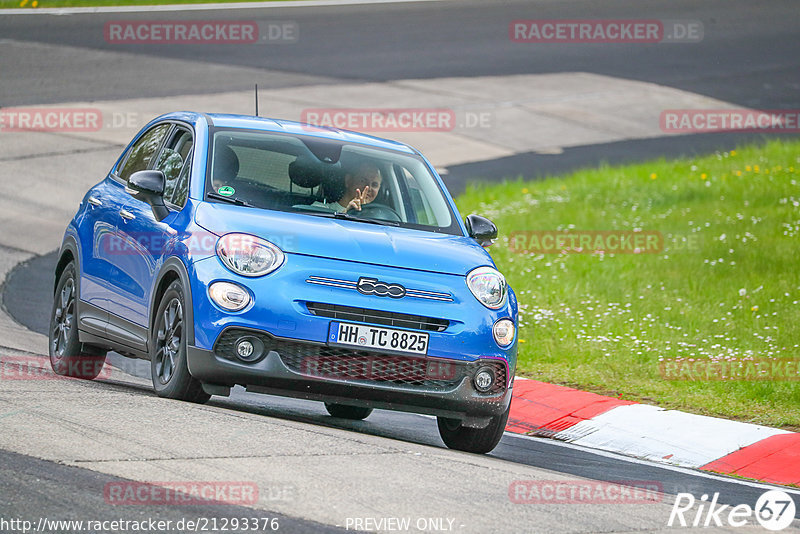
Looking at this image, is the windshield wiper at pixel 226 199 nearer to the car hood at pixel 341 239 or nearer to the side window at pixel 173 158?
the car hood at pixel 341 239

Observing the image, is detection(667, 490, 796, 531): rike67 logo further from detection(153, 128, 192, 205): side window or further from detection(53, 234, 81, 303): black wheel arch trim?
detection(53, 234, 81, 303): black wheel arch trim

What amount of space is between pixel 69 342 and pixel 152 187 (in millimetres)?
1783

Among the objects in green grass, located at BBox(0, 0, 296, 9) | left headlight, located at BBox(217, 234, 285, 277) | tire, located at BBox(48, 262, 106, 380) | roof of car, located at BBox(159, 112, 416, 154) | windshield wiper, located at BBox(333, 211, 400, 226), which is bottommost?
tire, located at BBox(48, 262, 106, 380)

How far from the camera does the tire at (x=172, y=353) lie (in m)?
7.35

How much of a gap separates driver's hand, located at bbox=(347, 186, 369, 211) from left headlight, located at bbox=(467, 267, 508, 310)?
0.99 m

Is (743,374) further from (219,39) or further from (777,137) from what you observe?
(219,39)

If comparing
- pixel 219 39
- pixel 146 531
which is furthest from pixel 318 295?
pixel 219 39

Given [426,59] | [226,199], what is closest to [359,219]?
[226,199]

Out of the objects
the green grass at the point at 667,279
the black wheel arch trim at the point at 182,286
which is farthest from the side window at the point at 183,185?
the green grass at the point at 667,279

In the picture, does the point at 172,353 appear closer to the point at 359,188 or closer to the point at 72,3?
the point at 359,188

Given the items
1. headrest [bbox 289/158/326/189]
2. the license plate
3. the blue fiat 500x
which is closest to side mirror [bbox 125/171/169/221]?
the blue fiat 500x

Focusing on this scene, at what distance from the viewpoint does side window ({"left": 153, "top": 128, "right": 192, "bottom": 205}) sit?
825cm

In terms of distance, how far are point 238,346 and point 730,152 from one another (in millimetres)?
16413

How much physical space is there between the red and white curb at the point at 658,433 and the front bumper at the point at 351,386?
1996mm
